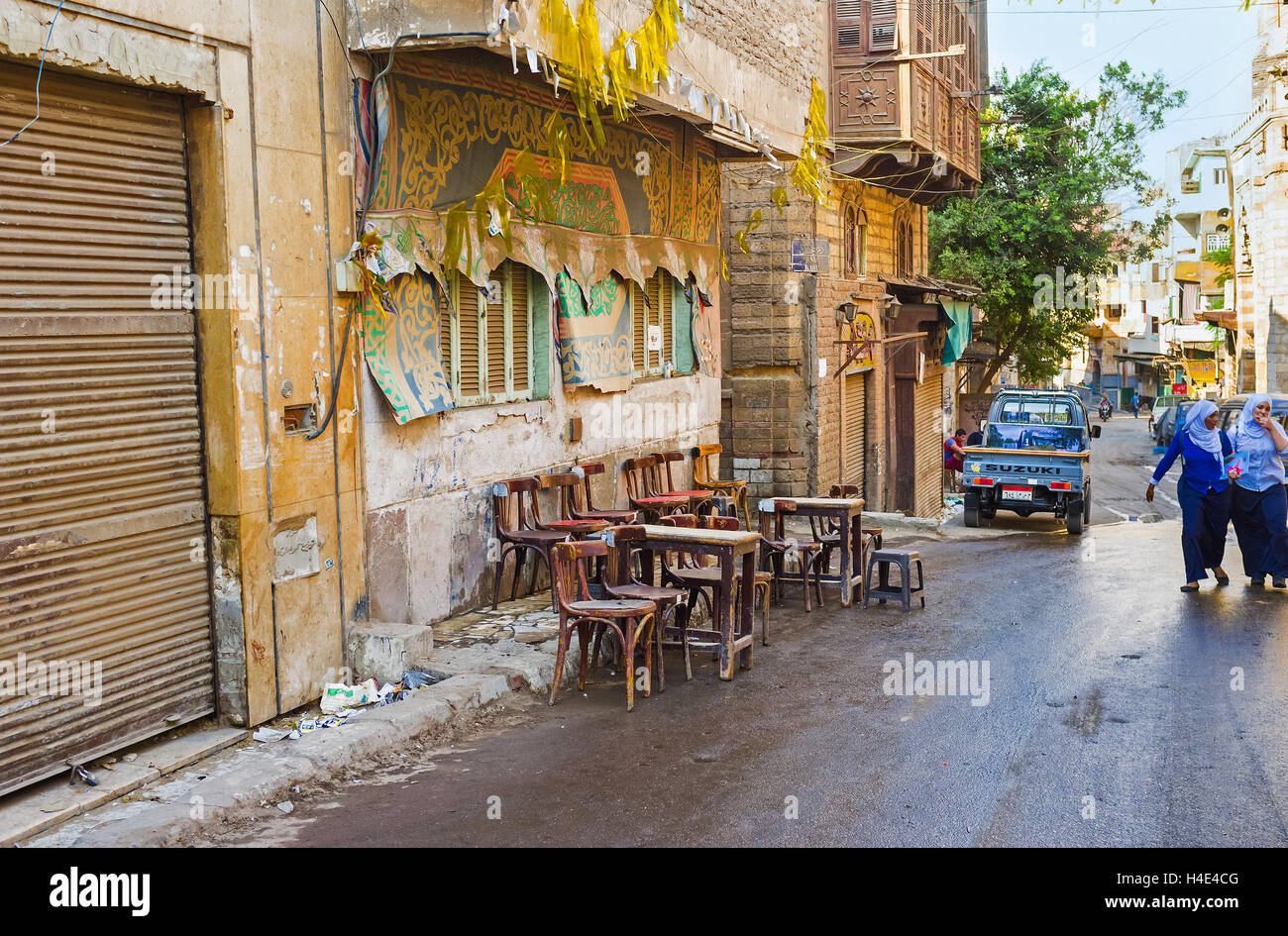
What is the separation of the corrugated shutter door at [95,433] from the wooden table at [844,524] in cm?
574

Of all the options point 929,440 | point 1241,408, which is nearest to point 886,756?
point 1241,408

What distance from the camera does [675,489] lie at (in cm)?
1416

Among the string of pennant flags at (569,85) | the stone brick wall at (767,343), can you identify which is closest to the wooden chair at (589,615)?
the string of pennant flags at (569,85)

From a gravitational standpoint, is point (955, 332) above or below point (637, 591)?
above

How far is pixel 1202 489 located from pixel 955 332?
12916 millimetres

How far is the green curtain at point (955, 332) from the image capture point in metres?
24.2

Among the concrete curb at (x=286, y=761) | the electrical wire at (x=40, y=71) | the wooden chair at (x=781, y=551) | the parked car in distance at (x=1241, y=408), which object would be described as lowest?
the concrete curb at (x=286, y=761)

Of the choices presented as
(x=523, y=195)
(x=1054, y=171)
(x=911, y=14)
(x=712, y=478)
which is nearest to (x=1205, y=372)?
(x=1054, y=171)

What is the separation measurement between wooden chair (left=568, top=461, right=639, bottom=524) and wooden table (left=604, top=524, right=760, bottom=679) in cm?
220

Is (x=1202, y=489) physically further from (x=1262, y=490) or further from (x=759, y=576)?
(x=759, y=576)

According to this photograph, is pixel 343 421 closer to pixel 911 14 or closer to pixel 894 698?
pixel 894 698

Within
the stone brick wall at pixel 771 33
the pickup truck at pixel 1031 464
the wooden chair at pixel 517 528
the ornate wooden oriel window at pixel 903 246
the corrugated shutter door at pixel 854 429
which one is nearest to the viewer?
the wooden chair at pixel 517 528

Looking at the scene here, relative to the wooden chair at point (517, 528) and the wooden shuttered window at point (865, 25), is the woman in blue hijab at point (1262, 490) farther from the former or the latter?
the wooden shuttered window at point (865, 25)

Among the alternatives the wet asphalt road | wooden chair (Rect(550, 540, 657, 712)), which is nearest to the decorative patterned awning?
wooden chair (Rect(550, 540, 657, 712))
